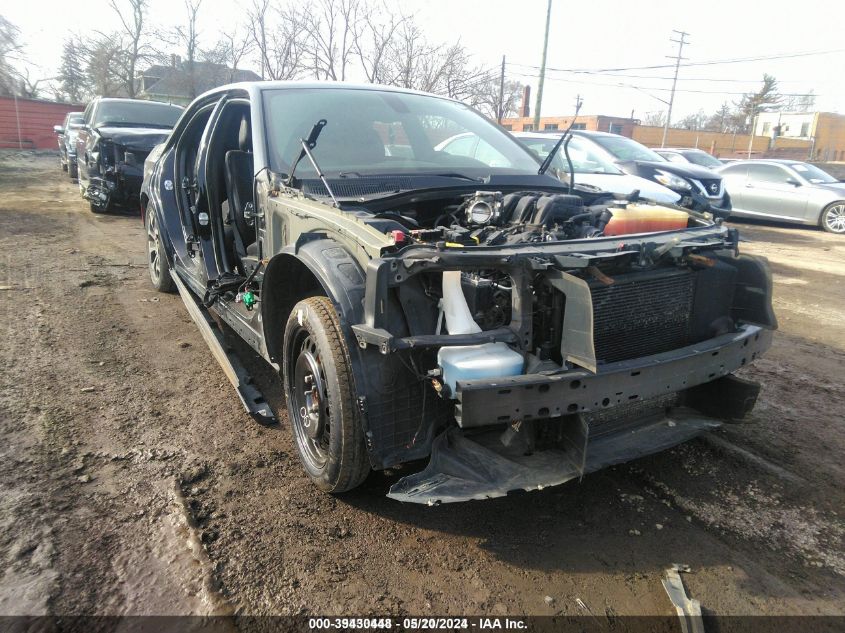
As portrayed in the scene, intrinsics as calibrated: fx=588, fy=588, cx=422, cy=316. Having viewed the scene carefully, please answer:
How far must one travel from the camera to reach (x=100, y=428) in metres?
3.28

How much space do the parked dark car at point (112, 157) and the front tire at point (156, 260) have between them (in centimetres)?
376

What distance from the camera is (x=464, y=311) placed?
2289mm

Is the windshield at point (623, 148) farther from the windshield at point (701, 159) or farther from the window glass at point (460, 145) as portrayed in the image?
the window glass at point (460, 145)

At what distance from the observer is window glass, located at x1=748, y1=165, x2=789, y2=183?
41.9 ft

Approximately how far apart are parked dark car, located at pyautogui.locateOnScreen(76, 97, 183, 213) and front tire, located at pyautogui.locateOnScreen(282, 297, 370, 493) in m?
7.54

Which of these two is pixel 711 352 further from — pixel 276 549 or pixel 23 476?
pixel 23 476

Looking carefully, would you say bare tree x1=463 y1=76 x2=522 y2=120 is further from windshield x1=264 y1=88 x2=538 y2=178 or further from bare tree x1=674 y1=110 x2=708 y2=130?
bare tree x1=674 y1=110 x2=708 y2=130

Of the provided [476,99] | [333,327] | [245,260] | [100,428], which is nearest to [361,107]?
[245,260]

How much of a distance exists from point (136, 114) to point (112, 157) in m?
2.47

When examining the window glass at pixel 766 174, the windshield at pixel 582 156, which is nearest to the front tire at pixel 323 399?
the windshield at pixel 582 156

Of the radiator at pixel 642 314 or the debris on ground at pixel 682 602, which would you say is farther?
the radiator at pixel 642 314

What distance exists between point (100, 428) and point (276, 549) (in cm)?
153

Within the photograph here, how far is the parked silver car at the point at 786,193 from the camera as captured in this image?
11.9m

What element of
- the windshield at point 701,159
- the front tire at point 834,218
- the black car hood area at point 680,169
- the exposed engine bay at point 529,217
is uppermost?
the windshield at point 701,159
